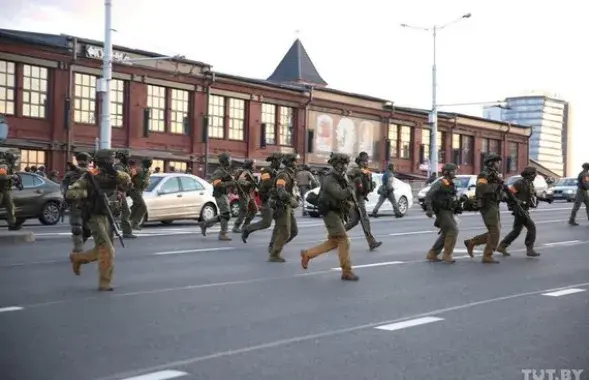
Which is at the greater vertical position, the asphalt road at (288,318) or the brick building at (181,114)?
the brick building at (181,114)

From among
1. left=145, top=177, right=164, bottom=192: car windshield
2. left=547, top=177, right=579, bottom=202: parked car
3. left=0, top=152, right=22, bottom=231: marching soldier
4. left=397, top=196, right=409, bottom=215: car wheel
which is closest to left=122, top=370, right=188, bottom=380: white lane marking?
left=0, top=152, right=22, bottom=231: marching soldier

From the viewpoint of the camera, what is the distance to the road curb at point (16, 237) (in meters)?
15.7

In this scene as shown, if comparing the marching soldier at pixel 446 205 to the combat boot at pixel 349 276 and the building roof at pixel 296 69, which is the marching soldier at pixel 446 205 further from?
the building roof at pixel 296 69

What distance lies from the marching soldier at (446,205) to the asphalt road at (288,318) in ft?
1.45

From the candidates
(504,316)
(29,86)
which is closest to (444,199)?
(504,316)

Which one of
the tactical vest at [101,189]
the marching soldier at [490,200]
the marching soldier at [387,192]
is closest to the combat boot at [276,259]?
the marching soldier at [490,200]

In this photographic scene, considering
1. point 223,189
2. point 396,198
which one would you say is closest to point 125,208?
point 223,189

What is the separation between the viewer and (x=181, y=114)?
39656 millimetres

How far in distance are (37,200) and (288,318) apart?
1398 centimetres

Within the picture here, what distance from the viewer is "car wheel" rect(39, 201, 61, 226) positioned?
68.7 feet

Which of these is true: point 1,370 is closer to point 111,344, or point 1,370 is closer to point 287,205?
point 111,344

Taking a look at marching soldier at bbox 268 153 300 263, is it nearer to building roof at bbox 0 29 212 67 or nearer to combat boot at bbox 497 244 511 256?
combat boot at bbox 497 244 511 256

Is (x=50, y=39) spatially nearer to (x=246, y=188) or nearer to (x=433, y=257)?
(x=246, y=188)

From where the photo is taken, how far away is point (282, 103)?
44.7 meters
